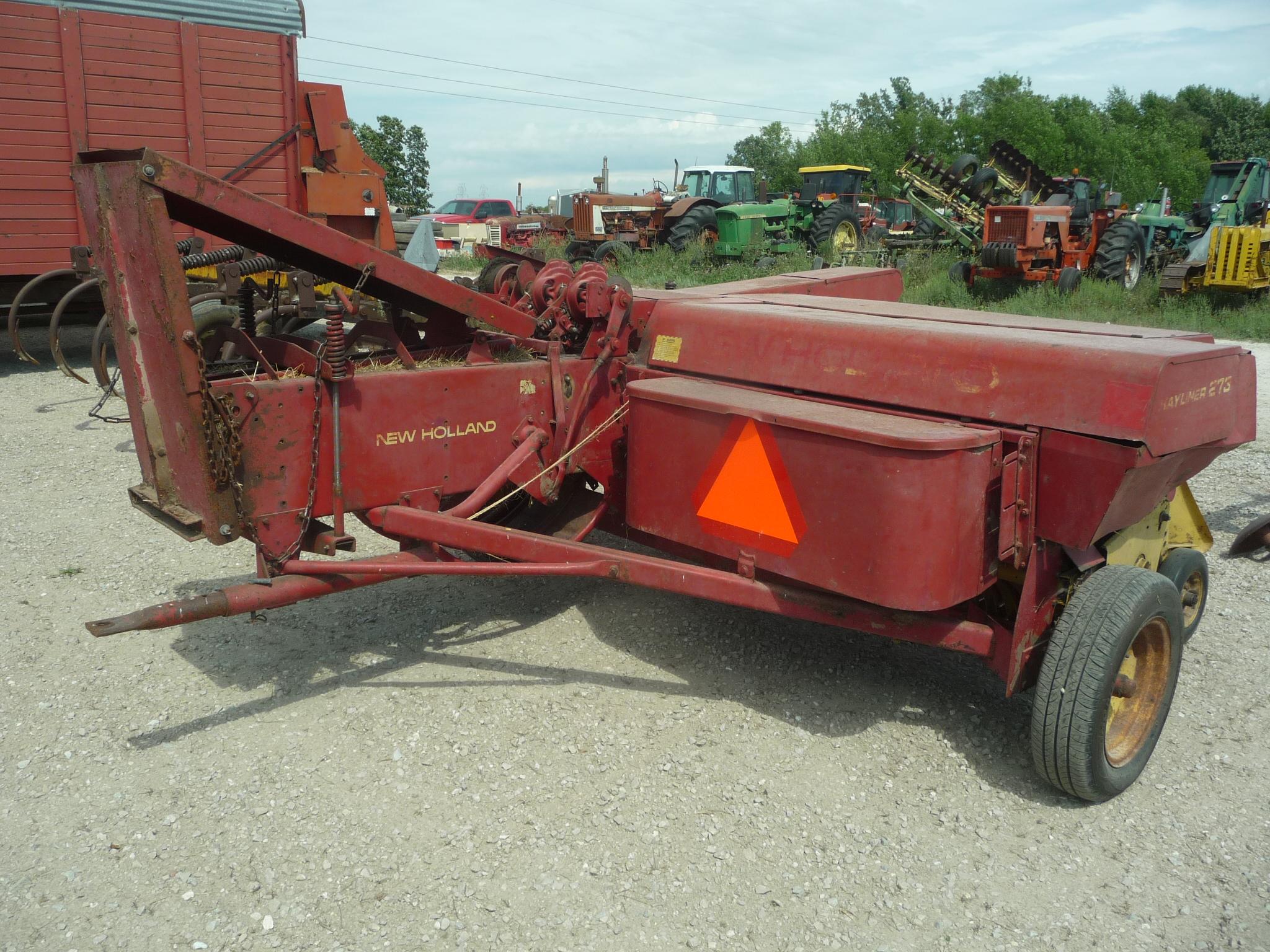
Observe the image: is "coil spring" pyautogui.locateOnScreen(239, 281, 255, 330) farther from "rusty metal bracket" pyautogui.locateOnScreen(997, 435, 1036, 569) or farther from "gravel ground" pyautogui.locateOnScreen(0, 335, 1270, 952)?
"rusty metal bracket" pyautogui.locateOnScreen(997, 435, 1036, 569)

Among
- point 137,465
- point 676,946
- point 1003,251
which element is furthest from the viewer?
point 1003,251

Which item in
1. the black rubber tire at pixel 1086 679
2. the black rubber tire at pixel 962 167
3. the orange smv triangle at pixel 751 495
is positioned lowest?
the black rubber tire at pixel 1086 679

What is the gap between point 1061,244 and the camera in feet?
48.1

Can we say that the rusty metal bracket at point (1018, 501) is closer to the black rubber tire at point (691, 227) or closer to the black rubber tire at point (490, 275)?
Answer: the black rubber tire at point (490, 275)

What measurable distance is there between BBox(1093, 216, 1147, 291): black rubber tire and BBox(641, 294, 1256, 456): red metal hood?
1219 centimetres

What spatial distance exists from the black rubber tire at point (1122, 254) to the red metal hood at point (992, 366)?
40.0ft

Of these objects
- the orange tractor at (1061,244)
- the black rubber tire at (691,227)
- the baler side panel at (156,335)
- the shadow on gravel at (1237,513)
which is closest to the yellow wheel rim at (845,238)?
the black rubber tire at (691,227)

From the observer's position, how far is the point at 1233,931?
94.7 inches

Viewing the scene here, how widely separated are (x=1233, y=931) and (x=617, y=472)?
7.92ft

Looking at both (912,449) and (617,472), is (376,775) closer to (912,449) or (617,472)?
(617,472)

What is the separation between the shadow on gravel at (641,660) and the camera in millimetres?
3350

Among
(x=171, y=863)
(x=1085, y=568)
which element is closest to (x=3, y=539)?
(x=171, y=863)

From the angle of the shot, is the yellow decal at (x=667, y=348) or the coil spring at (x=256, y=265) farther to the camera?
the yellow decal at (x=667, y=348)

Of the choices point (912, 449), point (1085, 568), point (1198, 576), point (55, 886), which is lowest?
point (55, 886)
